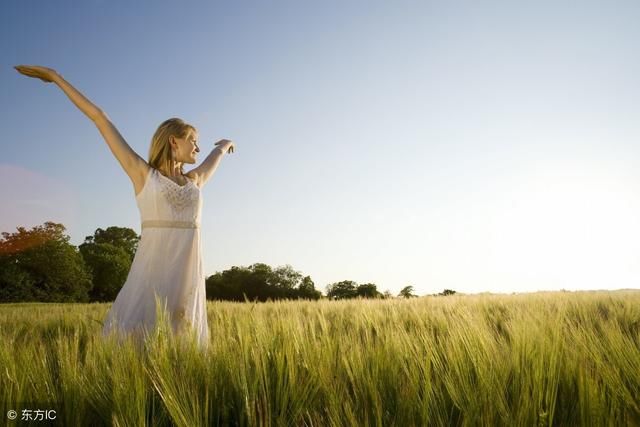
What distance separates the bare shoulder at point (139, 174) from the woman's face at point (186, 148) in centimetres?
25

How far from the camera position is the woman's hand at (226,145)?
392cm

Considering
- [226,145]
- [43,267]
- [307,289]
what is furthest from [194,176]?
[43,267]

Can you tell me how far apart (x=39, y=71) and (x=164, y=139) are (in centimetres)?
89

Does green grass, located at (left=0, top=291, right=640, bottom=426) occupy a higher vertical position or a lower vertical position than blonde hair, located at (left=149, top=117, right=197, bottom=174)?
lower

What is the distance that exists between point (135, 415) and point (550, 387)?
3.90 feet

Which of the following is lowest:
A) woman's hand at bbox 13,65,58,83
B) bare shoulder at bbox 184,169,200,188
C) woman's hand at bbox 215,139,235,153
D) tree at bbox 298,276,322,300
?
tree at bbox 298,276,322,300

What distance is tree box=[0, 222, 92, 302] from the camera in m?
33.9

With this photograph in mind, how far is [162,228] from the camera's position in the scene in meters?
2.97

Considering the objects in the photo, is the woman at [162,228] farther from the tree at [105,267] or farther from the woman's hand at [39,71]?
the tree at [105,267]

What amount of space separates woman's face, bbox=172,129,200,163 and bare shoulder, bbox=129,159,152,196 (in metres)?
0.25

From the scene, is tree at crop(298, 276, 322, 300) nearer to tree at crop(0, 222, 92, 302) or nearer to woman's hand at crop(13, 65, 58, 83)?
tree at crop(0, 222, 92, 302)

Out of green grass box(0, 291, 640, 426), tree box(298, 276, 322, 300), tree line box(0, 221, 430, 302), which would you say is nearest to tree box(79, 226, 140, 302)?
tree line box(0, 221, 430, 302)

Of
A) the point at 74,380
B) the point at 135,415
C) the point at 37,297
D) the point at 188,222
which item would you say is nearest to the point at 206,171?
the point at 188,222

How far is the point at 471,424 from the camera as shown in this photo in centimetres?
113
